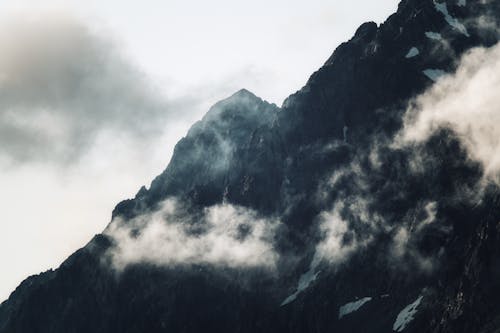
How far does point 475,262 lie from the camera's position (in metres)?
186

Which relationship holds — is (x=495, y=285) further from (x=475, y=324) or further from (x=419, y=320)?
(x=419, y=320)

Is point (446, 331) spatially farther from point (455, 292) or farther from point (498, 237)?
point (498, 237)

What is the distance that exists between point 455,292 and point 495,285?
1187 cm

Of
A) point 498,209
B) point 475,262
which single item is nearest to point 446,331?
point 475,262

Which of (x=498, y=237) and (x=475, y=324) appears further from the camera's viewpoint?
(x=498, y=237)

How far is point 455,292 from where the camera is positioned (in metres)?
187

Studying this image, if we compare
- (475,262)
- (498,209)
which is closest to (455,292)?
(475,262)

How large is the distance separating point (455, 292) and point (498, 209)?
73.9 ft

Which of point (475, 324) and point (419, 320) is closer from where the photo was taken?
point (475, 324)

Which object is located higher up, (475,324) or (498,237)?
(498,237)

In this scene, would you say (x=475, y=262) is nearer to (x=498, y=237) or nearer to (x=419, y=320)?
(x=498, y=237)

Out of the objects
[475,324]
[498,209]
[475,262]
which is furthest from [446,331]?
[498,209]

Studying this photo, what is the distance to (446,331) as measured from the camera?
585ft

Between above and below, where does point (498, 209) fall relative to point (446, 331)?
above
